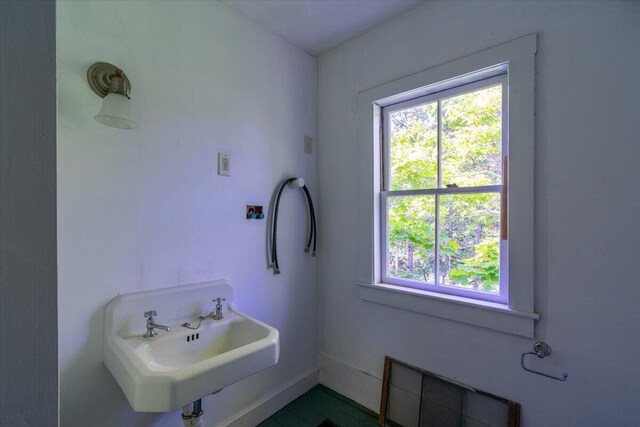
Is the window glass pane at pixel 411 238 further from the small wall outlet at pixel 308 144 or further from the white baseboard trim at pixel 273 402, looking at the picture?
the white baseboard trim at pixel 273 402

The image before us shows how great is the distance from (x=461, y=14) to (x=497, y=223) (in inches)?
45.6

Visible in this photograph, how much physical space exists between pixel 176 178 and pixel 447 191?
1.51 metres

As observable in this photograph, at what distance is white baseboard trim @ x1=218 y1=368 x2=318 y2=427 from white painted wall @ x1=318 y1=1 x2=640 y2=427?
34.7 inches

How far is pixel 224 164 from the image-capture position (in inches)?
65.5

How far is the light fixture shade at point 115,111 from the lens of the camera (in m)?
1.12

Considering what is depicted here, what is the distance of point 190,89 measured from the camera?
5.02ft

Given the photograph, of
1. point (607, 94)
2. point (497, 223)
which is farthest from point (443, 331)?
point (607, 94)

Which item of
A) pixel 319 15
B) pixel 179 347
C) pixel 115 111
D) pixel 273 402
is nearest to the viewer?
pixel 115 111

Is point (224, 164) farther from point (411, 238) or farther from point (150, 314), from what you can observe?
point (411, 238)

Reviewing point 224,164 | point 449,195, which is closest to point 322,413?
point 449,195

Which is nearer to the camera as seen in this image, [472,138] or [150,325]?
[150,325]

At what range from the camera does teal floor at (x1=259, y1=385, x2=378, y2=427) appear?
1.77 meters

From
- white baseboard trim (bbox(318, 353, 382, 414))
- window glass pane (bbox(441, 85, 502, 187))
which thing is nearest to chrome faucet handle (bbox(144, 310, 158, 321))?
white baseboard trim (bbox(318, 353, 382, 414))

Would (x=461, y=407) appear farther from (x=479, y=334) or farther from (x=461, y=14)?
(x=461, y=14)
